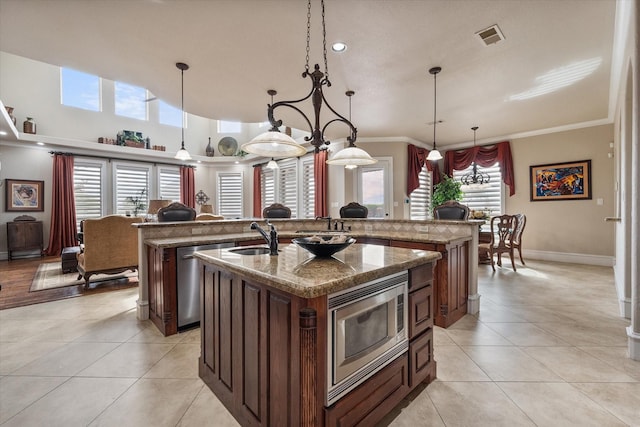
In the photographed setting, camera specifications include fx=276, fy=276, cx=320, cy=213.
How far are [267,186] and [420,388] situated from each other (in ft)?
23.0

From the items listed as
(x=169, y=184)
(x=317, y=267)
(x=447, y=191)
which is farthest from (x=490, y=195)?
(x=169, y=184)

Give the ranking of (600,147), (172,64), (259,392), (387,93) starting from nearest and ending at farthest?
(259,392) → (172,64) → (387,93) → (600,147)

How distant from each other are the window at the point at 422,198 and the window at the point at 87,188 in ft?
25.3

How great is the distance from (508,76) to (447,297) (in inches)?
114

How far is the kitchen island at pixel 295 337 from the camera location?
1.07 m

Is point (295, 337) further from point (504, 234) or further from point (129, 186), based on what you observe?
point (129, 186)

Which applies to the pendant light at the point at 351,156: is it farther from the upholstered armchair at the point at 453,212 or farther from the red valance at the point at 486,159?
the red valance at the point at 486,159

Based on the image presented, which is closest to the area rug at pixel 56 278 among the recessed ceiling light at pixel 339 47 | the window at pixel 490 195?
the recessed ceiling light at pixel 339 47

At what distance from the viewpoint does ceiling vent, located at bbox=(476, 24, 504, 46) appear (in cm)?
255

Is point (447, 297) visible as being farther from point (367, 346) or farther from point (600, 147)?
point (600, 147)

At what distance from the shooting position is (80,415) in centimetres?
152

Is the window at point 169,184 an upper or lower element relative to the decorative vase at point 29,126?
lower

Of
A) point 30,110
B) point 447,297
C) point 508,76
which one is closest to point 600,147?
point 508,76

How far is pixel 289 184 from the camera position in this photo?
24.6ft
